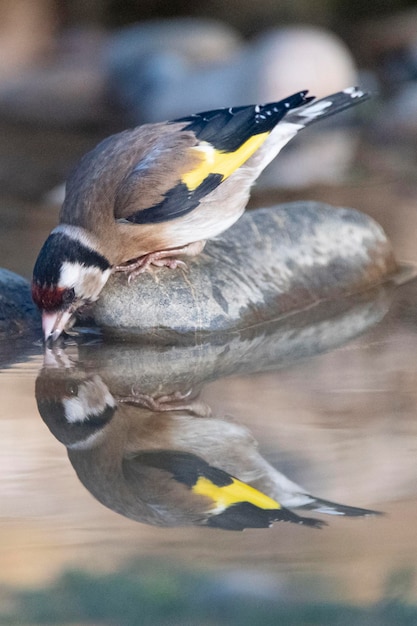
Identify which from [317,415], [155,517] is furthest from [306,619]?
[317,415]

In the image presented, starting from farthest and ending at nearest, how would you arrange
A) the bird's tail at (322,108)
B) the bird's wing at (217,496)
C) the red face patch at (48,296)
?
the bird's tail at (322,108) → the red face patch at (48,296) → the bird's wing at (217,496)

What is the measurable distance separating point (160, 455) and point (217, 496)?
1.35 feet

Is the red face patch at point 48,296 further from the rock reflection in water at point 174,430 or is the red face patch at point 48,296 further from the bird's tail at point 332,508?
the bird's tail at point 332,508

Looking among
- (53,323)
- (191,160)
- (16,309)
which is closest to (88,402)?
(53,323)

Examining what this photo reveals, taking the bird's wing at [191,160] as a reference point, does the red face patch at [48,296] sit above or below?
below

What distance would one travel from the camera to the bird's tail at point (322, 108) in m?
5.91

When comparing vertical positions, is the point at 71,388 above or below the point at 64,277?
below

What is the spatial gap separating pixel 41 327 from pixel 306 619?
2.76 metres

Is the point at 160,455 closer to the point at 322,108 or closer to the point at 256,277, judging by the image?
the point at 256,277

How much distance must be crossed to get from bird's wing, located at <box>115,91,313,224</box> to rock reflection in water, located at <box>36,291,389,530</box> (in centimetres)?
63

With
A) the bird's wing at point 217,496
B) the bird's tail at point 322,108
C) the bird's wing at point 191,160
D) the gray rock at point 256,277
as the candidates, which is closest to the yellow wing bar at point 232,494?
the bird's wing at point 217,496

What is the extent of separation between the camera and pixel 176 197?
206 inches

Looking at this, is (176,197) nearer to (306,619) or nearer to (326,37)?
(306,619)

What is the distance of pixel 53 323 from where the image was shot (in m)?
5.11
